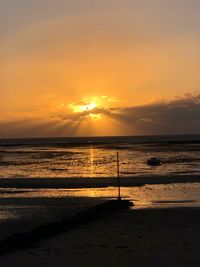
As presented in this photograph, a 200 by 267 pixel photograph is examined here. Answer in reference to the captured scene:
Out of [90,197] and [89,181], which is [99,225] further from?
[89,181]

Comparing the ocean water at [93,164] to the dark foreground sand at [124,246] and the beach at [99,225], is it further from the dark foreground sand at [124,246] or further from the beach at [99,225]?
the dark foreground sand at [124,246]

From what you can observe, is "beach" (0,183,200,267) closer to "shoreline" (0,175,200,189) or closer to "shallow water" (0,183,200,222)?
"shallow water" (0,183,200,222)

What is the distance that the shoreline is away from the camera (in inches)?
1495

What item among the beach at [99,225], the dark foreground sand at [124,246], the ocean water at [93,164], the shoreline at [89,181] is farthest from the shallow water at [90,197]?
the ocean water at [93,164]

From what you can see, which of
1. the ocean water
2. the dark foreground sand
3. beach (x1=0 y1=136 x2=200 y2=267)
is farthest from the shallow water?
the ocean water

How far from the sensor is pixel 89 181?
4116cm

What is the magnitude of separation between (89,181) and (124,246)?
2521 centimetres

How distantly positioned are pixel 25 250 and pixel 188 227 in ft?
22.4

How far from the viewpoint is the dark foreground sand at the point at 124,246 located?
1412cm

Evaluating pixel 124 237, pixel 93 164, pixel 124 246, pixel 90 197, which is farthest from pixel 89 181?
pixel 124 246

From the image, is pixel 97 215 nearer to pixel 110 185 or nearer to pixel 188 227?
pixel 188 227

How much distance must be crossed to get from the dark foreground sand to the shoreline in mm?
16547

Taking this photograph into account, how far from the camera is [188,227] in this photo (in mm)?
19422

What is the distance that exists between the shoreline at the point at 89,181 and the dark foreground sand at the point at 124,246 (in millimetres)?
16547
